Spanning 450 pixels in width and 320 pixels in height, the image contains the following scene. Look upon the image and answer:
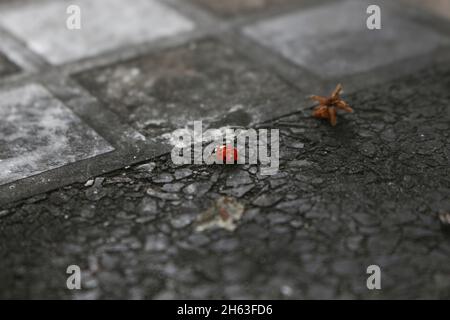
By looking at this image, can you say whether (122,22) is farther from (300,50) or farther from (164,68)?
(300,50)

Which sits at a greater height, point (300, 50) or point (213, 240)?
point (300, 50)

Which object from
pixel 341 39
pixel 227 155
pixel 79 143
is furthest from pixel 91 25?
pixel 227 155

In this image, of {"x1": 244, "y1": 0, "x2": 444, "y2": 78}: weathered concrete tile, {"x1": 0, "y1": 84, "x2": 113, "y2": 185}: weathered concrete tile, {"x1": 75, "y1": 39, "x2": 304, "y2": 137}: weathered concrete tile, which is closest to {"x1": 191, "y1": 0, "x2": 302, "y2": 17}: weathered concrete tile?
{"x1": 244, "y1": 0, "x2": 444, "y2": 78}: weathered concrete tile

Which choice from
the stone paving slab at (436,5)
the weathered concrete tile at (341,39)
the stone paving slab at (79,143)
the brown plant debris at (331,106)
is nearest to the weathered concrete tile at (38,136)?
the stone paving slab at (79,143)

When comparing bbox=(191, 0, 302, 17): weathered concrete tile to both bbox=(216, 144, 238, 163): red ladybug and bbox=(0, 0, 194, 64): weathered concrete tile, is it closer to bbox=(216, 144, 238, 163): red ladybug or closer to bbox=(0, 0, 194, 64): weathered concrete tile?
bbox=(0, 0, 194, 64): weathered concrete tile

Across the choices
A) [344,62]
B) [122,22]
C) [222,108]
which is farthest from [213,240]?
[122,22]

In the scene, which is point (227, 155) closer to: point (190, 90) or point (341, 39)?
point (190, 90)

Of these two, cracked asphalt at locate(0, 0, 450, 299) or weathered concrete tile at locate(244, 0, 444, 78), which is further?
weathered concrete tile at locate(244, 0, 444, 78)
